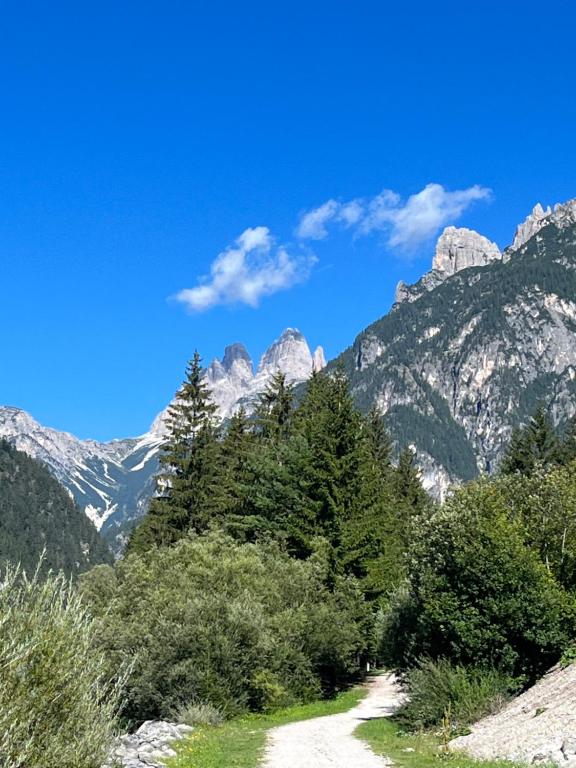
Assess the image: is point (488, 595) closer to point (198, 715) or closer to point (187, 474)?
point (198, 715)

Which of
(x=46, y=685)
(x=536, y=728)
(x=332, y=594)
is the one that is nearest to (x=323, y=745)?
(x=536, y=728)

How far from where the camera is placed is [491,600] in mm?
22578

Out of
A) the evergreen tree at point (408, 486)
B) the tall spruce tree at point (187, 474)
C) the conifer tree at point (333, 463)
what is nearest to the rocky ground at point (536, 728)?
the conifer tree at point (333, 463)

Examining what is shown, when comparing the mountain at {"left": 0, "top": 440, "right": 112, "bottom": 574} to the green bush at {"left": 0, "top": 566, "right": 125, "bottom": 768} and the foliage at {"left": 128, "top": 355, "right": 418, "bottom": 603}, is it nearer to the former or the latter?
the foliage at {"left": 128, "top": 355, "right": 418, "bottom": 603}

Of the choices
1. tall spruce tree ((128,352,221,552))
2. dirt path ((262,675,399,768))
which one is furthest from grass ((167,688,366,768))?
tall spruce tree ((128,352,221,552))

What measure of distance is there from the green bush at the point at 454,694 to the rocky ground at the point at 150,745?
6823mm

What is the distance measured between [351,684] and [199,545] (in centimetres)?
1358

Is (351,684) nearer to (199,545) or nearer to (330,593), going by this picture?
(330,593)

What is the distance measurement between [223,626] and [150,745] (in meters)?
8.51

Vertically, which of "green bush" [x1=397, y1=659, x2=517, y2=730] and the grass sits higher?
the grass

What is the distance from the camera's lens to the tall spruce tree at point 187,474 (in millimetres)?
47000

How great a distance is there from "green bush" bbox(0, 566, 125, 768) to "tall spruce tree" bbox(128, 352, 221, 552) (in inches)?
1469

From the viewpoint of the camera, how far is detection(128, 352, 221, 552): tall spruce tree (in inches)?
1850

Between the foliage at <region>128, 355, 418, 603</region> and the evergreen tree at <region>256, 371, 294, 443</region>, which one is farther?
the evergreen tree at <region>256, 371, 294, 443</region>
